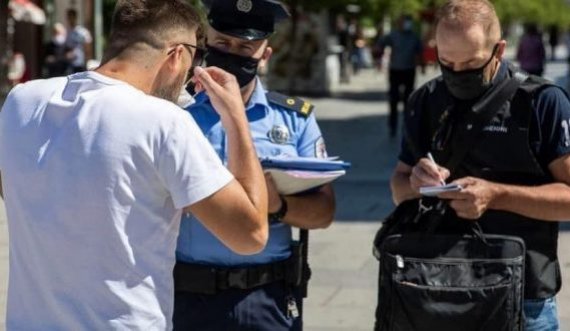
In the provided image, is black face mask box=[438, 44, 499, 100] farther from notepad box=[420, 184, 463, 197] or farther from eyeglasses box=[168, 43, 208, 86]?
eyeglasses box=[168, 43, 208, 86]

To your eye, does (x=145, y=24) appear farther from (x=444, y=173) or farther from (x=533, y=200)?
(x=533, y=200)

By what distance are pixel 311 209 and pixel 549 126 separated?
74cm

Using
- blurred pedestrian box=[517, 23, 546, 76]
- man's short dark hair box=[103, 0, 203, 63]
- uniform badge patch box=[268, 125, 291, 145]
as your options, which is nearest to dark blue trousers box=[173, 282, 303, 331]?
uniform badge patch box=[268, 125, 291, 145]

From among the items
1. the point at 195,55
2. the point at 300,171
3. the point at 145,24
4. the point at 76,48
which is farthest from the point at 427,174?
the point at 76,48

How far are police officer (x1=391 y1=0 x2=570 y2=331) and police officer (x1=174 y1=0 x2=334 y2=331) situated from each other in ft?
1.20

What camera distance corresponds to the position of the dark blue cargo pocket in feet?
11.5

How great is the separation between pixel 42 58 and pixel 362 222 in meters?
16.2

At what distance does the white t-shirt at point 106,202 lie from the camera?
9.17 feet

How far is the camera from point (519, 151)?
3.71 metres

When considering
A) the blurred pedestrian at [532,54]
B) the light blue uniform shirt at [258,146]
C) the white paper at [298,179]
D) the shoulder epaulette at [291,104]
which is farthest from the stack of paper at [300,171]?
the blurred pedestrian at [532,54]

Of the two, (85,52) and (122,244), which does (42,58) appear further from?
(122,244)

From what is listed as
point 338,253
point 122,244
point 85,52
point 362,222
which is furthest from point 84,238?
point 85,52

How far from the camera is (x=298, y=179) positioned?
3.58 metres

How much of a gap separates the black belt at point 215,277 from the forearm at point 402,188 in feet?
1.55
